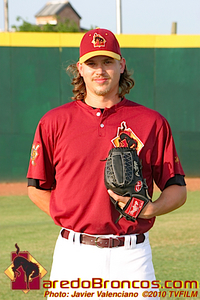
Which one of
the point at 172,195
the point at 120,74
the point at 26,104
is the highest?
the point at 120,74

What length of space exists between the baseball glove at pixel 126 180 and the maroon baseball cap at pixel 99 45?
0.65 meters

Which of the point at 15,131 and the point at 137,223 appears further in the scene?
the point at 15,131

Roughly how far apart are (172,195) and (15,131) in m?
10.1

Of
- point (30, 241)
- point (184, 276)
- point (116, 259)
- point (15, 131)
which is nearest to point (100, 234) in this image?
point (116, 259)

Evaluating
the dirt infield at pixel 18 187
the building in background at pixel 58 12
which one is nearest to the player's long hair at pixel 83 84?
the dirt infield at pixel 18 187

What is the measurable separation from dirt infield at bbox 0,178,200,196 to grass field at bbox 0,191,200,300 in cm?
184

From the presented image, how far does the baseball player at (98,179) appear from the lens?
2.86m

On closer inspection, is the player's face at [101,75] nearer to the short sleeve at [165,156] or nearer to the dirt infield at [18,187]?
the short sleeve at [165,156]

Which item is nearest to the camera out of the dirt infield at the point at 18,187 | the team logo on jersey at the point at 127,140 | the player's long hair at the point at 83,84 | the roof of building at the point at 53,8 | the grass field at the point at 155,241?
the team logo on jersey at the point at 127,140

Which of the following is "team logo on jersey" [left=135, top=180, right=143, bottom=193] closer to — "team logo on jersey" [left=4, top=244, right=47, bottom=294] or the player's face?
the player's face

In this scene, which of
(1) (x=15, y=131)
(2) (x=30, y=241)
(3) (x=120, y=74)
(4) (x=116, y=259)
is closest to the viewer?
(4) (x=116, y=259)

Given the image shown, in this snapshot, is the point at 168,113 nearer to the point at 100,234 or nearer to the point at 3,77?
the point at 3,77

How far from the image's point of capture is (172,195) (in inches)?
117

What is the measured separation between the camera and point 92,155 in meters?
2.96
